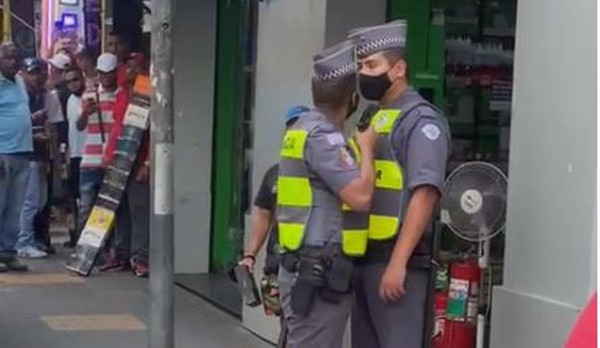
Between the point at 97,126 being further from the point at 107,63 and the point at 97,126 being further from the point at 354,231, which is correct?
the point at 354,231

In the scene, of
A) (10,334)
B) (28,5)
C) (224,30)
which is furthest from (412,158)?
(28,5)

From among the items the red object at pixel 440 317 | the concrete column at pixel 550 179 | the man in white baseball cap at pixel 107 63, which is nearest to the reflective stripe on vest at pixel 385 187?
the concrete column at pixel 550 179

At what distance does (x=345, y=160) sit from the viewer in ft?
17.7

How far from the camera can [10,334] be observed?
8695mm

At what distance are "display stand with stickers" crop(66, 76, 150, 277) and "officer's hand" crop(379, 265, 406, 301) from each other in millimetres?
5939

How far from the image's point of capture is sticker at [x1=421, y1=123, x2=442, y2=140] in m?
A: 5.42

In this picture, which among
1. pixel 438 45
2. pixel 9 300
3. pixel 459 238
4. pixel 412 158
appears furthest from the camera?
pixel 9 300

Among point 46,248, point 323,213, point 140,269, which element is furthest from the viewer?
point 46,248

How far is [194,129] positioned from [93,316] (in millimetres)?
2458

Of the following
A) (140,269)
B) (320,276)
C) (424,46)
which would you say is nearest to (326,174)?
(320,276)

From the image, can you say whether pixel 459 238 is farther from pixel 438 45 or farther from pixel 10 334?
pixel 10 334

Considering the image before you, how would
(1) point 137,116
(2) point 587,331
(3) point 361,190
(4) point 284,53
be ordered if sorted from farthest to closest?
(1) point 137,116 < (4) point 284,53 < (3) point 361,190 < (2) point 587,331

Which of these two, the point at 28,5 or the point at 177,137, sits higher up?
the point at 28,5

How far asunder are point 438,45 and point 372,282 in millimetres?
2804
